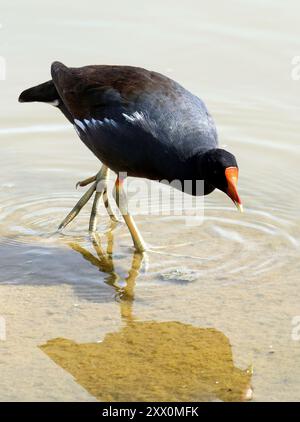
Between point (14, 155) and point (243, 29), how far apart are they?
2.98 meters

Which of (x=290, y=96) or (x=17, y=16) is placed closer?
(x=290, y=96)

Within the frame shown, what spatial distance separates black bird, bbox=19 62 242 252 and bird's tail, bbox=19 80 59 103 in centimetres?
32

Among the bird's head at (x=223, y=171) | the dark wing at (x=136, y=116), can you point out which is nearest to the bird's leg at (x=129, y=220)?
the dark wing at (x=136, y=116)

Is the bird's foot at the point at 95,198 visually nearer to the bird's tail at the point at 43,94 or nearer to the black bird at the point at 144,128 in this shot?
the black bird at the point at 144,128

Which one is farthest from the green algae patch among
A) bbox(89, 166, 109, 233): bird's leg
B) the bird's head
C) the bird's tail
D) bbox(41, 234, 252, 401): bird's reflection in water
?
the bird's tail

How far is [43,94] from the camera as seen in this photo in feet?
22.9

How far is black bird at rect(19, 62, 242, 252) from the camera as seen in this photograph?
20.1 feet

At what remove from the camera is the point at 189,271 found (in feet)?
20.2

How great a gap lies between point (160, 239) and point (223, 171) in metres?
0.97

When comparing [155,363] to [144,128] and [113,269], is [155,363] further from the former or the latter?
[144,128]

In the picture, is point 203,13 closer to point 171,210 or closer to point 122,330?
point 171,210

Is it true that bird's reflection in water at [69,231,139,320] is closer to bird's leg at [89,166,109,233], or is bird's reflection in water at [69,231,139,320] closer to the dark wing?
bird's leg at [89,166,109,233]

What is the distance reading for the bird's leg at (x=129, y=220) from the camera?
21.0 feet

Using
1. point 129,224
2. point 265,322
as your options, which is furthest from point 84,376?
point 129,224
